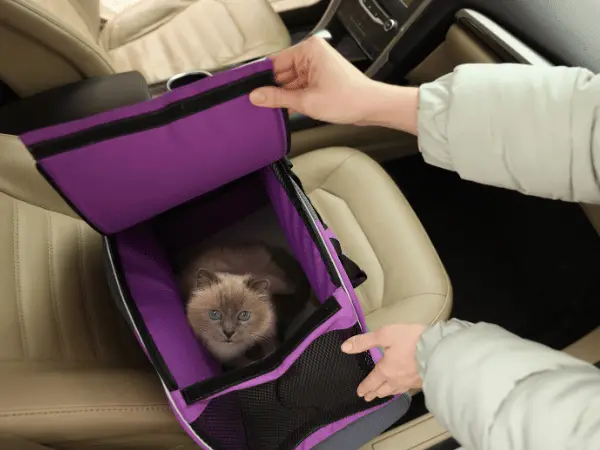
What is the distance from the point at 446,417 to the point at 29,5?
3.74ft

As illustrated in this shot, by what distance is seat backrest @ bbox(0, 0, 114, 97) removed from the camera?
1.03 metres

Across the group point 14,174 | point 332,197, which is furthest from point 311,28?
point 14,174

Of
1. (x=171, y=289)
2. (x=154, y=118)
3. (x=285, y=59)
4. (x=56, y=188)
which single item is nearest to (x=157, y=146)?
(x=154, y=118)

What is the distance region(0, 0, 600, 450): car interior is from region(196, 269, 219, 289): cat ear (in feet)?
0.70

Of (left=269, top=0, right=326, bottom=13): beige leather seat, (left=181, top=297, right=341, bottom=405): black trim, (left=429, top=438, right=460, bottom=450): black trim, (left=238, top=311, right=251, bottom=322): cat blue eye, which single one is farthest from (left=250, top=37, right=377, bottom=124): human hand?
(left=269, top=0, right=326, bottom=13): beige leather seat

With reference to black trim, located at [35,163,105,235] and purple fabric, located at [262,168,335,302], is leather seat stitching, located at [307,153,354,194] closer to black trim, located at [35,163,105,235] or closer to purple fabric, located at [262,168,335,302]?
purple fabric, located at [262,168,335,302]

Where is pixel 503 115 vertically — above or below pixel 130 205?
above

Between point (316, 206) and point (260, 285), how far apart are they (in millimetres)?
294

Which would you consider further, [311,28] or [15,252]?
[311,28]

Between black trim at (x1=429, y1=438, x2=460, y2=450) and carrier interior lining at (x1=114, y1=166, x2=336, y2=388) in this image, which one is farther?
black trim at (x1=429, y1=438, x2=460, y2=450)

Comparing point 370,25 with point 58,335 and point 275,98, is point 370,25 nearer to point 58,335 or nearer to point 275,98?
point 275,98

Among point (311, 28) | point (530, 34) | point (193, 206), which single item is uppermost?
point (530, 34)

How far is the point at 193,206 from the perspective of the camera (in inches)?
52.9

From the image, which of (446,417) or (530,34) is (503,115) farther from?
(446,417)
